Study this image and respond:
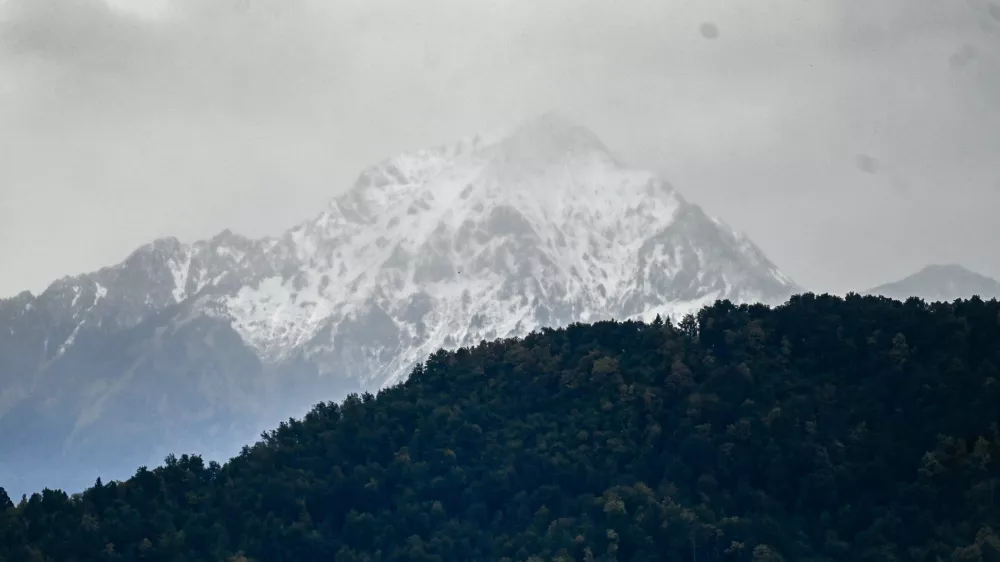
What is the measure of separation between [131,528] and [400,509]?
31.5 m

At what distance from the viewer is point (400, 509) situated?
7475 inches

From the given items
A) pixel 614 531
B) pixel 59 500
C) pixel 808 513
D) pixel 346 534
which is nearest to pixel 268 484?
pixel 346 534

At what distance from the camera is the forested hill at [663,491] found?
570 feet

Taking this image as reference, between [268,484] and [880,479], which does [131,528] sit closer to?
[268,484]

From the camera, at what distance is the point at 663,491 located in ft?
602

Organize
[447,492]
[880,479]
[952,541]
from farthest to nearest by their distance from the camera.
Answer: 1. [447,492]
2. [880,479]
3. [952,541]

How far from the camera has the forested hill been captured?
570ft

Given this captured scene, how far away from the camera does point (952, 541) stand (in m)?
166

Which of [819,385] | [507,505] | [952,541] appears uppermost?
[819,385]

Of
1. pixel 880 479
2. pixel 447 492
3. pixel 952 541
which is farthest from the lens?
pixel 447 492

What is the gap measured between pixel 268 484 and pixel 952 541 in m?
80.5

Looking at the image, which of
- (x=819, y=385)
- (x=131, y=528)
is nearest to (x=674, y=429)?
(x=819, y=385)

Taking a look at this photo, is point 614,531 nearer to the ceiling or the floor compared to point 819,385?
nearer to the floor

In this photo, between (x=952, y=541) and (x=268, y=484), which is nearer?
(x=952, y=541)
